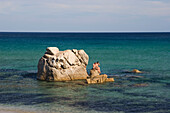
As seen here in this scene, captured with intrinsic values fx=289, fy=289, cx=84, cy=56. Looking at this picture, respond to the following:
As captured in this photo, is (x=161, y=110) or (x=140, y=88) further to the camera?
(x=140, y=88)

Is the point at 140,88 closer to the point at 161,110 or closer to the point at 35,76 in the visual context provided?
the point at 161,110

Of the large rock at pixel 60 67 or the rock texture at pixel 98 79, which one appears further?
the large rock at pixel 60 67

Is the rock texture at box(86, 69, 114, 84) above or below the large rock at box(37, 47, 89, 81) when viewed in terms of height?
below

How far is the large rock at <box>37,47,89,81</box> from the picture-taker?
34469 mm

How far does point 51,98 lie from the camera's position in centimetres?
2664

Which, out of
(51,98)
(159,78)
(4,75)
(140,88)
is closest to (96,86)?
(140,88)

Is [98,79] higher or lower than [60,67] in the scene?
lower

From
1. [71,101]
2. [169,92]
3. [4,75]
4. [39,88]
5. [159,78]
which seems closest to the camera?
[71,101]

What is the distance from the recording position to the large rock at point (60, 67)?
113 ft

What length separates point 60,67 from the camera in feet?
114

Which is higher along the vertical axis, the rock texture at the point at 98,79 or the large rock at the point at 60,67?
the large rock at the point at 60,67

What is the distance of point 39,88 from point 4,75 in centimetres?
973

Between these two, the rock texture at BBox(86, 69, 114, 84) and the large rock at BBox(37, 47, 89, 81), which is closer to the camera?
the rock texture at BBox(86, 69, 114, 84)

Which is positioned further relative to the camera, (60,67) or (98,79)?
(60,67)
